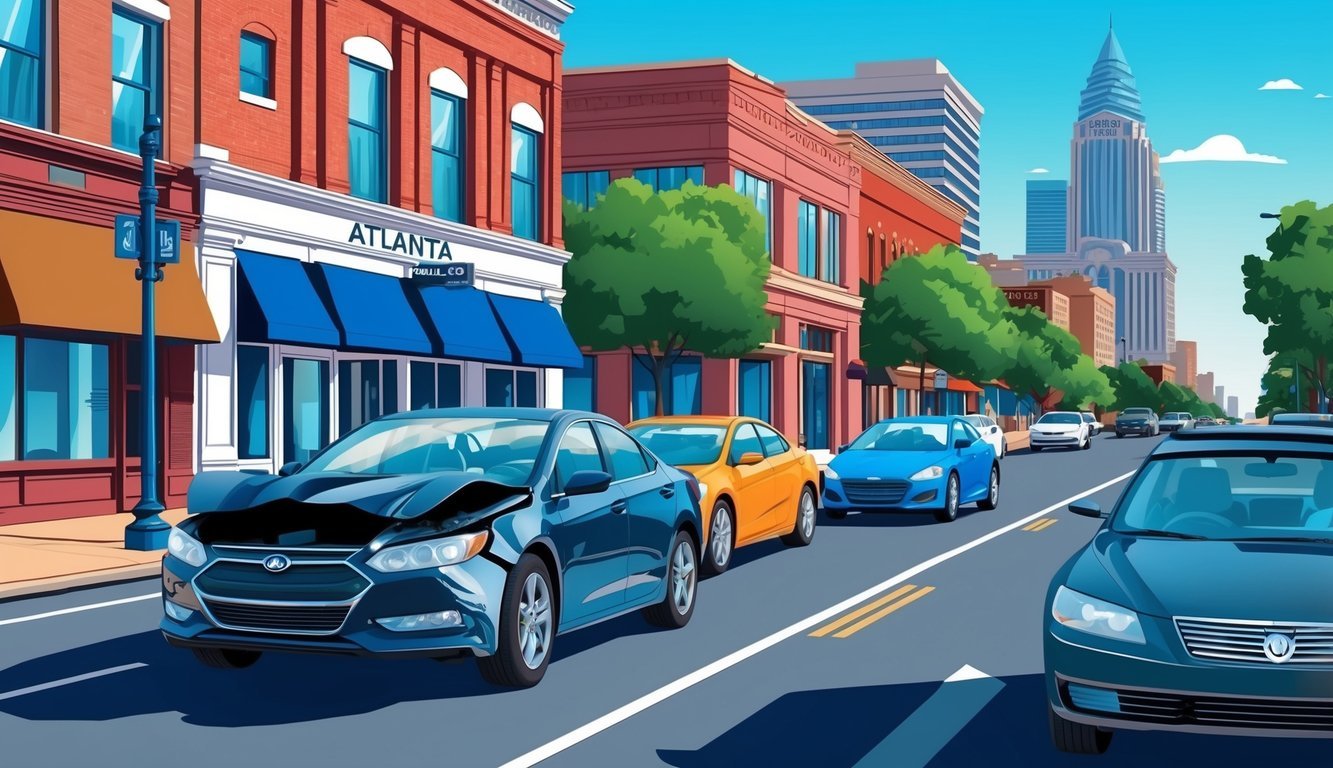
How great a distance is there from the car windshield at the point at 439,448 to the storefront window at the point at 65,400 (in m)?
12.5

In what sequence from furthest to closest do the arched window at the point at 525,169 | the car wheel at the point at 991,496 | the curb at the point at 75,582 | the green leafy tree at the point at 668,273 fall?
the arched window at the point at 525,169, the green leafy tree at the point at 668,273, the car wheel at the point at 991,496, the curb at the point at 75,582

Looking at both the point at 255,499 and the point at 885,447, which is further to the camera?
the point at 885,447

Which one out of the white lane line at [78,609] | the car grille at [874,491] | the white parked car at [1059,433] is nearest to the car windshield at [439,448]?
the white lane line at [78,609]

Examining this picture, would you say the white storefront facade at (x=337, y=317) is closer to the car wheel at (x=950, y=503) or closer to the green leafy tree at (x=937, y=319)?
the car wheel at (x=950, y=503)

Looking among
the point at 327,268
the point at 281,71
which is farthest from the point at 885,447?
the point at 281,71

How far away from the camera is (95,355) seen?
839 inches

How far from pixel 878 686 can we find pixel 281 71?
20321 millimetres

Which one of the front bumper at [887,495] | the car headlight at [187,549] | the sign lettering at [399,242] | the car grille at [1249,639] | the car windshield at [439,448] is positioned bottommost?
the front bumper at [887,495]

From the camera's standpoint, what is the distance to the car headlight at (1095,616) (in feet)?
19.9

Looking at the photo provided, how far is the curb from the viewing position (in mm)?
12320

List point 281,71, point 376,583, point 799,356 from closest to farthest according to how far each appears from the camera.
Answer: point 376,583
point 281,71
point 799,356

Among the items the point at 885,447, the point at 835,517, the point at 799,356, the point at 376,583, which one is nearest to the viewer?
the point at 376,583

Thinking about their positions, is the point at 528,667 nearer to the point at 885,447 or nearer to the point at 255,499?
the point at 255,499

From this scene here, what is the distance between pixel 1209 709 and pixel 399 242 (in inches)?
940
